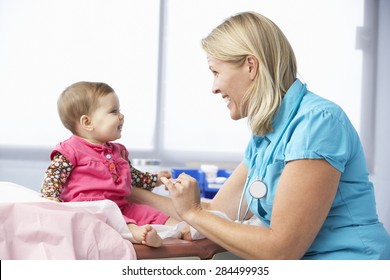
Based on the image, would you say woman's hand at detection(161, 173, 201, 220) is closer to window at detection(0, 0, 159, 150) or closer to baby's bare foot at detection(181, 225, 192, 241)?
baby's bare foot at detection(181, 225, 192, 241)

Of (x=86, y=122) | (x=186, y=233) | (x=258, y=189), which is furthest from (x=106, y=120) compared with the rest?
(x=258, y=189)

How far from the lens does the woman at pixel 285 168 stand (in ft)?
3.84

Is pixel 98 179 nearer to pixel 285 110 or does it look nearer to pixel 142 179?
pixel 142 179

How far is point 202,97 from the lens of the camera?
348 cm

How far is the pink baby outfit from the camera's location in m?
1.55

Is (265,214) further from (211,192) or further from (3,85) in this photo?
(3,85)

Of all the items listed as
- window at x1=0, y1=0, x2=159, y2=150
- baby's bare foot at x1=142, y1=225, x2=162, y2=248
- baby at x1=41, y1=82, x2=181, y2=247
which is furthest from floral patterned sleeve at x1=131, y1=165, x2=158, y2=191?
window at x1=0, y1=0, x2=159, y2=150

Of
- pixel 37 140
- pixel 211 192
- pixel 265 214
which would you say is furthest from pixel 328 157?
pixel 37 140

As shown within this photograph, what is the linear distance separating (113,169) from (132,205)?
14 cm

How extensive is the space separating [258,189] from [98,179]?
54 centimetres

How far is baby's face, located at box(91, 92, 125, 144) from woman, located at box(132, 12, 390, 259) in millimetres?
411

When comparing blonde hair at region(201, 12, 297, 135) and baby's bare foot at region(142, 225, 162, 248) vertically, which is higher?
blonde hair at region(201, 12, 297, 135)

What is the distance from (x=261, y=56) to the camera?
1.32 m

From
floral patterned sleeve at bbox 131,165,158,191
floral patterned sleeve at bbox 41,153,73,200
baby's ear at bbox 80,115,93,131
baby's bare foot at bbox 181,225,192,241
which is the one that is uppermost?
baby's ear at bbox 80,115,93,131
